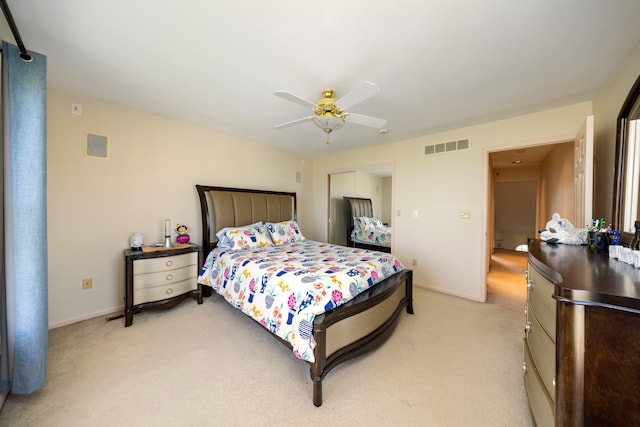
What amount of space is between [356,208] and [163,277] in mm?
3408

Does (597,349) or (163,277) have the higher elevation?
(597,349)

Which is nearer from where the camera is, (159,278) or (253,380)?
(253,380)

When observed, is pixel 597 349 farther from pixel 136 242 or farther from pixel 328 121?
pixel 136 242

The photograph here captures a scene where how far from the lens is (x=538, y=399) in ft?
3.95

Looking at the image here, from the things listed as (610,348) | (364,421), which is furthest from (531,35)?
(364,421)

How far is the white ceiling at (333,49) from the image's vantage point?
4.65 ft

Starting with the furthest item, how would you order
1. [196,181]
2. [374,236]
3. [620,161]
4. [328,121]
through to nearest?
1. [374,236]
2. [196,181]
3. [328,121]
4. [620,161]

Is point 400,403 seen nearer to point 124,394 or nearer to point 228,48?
point 124,394

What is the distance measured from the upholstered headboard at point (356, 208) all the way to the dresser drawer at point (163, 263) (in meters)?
2.92

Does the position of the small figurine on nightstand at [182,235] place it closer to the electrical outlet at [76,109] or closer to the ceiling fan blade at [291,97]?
the electrical outlet at [76,109]

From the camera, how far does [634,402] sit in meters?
0.78

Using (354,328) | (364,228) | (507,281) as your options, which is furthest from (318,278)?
(507,281)

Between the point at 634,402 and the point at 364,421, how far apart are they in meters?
1.20

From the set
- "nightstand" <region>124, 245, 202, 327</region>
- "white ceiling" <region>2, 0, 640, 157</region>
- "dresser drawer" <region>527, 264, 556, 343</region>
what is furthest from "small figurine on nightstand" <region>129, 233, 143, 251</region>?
"dresser drawer" <region>527, 264, 556, 343</region>
